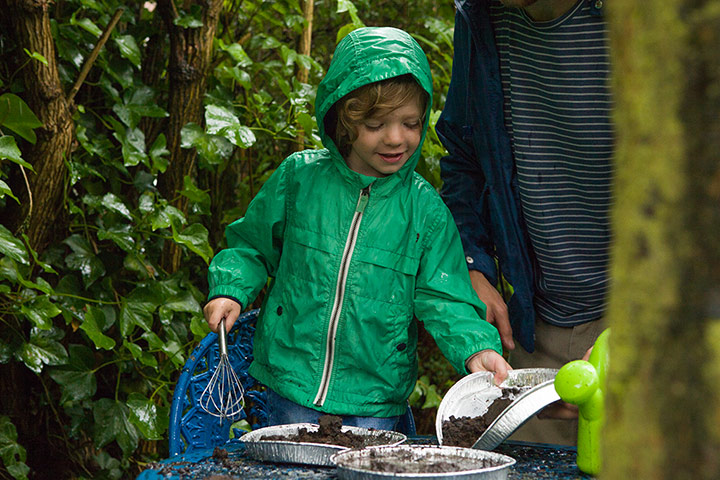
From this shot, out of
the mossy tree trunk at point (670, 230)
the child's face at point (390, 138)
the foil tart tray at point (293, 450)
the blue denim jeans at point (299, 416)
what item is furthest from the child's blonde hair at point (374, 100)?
the mossy tree trunk at point (670, 230)

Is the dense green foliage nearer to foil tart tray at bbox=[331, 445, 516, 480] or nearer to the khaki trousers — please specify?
the khaki trousers

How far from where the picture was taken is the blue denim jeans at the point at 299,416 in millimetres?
1897

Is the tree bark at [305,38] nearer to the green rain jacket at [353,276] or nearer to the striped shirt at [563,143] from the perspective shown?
the green rain jacket at [353,276]

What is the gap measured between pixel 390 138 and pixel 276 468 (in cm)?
84

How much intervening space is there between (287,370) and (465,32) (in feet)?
3.18

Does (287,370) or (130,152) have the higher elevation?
(130,152)

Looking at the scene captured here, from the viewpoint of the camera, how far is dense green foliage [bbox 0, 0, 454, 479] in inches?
90.3

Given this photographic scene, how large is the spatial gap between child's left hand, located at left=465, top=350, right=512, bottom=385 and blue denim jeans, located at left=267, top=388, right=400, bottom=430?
0.98 ft

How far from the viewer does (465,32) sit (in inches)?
79.0

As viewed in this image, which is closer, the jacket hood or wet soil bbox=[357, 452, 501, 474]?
wet soil bbox=[357, 452, 501, 474]

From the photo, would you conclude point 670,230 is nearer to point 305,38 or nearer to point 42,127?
point 42,127

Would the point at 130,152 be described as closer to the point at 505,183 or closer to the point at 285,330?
the point at 285,330

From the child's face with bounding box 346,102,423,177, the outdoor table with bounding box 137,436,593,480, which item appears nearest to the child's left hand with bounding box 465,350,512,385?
the outdoor table with bounding box 137,436,593,480

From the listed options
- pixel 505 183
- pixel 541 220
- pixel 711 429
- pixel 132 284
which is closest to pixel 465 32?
pixel 505 183
